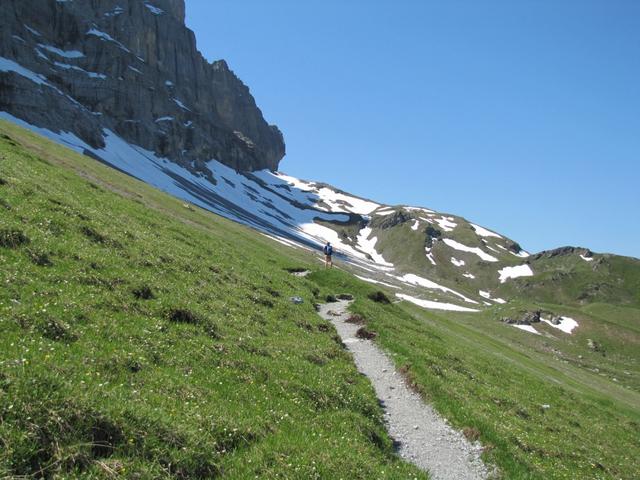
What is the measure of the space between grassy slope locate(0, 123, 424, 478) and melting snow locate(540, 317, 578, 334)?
121 metres

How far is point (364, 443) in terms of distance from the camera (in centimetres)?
1346

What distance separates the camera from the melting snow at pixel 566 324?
414ft

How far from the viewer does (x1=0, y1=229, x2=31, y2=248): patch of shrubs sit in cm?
1716

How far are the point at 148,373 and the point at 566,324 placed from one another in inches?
5484

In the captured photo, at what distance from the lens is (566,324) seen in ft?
422

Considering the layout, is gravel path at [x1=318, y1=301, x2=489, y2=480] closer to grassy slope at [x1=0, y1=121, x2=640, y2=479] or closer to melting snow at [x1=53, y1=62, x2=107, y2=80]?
grassy slope at [x1=0, y1=121, x2=640, y2=479]

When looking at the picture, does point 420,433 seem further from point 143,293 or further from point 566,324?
point 566,324

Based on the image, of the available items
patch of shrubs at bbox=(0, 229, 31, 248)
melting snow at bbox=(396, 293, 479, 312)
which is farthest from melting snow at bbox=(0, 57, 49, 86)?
patch of shrubs at bbox=(0, 229, 31, 248)

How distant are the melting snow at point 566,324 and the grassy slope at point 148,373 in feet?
396

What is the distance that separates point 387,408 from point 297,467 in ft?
30.4

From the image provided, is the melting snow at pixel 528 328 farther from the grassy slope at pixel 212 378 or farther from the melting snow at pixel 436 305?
the grassy slope at pixel 212 378

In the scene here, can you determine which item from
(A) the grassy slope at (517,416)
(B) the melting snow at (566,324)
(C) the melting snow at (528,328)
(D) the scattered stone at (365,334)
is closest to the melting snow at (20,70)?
→ (A) the grassy slope at (517,416)

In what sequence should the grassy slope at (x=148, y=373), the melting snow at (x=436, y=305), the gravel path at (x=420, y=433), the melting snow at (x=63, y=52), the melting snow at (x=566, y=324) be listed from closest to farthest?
the grassy slope at (x=148, y=373) < the gravel path at (x=420, y=433) < the melting snow at (x=566, y=324) < the melting snow at (x=436, y=305) < the melting snow at (x=63, y=52)

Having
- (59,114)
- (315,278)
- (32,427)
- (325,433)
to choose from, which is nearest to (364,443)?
(325,433)
